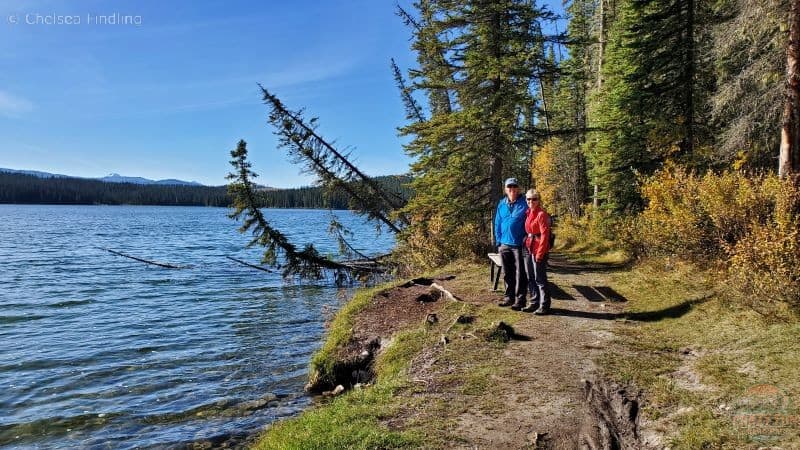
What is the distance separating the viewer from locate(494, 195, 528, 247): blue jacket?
1030 centimetres

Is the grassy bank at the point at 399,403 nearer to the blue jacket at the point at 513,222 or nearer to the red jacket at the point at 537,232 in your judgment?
the red jacket at the point at 537,232

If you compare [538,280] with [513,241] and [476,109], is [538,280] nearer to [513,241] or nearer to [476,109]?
[513,241]

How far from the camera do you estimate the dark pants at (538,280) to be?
32.6 feet

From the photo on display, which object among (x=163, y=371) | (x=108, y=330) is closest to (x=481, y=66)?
(x=163, y=371)

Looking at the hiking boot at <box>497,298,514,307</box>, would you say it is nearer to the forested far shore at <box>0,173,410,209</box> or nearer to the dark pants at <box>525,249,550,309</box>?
the dark pants at <box>525,249,550,309</box>

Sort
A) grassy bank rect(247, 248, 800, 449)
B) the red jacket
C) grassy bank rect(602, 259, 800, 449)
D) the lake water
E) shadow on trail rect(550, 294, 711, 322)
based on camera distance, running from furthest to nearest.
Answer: the red jacket, shadow on trail rect(550, 294, 711, 322), the lake water, grassy bank rect(247, 248, 800, 449), grassy bank rect(602, 259, 800, 449)

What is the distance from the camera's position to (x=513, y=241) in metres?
10.4

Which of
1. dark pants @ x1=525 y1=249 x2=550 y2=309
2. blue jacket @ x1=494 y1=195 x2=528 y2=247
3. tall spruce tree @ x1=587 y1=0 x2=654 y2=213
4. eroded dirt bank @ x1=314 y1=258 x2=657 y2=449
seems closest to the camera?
eroded dirt bank @ x1=314 y1=258 x2=657 y2=449

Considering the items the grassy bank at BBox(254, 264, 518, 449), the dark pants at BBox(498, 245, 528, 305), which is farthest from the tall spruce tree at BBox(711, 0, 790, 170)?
the grassy bank at BBox(254, 264, 518, 449)

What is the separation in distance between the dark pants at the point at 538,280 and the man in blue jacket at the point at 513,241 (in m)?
0.21

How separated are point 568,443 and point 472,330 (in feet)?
13.0

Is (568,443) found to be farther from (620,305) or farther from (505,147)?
(505,147)

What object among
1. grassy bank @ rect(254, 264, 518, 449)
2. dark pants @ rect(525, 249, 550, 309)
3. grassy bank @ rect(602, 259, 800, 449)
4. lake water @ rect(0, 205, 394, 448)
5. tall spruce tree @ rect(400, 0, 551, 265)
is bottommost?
lake water @ rect(0, 205, 394, 448)

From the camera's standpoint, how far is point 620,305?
34.6 feet
